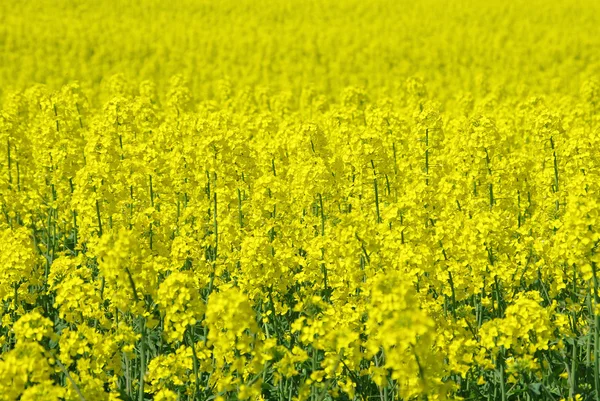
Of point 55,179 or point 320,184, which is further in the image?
point 55,179

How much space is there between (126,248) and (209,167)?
276 cm

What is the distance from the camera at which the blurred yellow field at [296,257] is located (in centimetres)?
464

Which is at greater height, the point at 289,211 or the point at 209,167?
the point at 209,167

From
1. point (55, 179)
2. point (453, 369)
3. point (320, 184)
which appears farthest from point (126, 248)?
point (55, 179)

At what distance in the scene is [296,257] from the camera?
6.24 meters

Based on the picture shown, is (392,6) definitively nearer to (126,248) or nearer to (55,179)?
(55,179)

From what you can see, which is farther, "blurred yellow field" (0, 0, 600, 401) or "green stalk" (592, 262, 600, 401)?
"green stalk" (592, 262, 600, 401)

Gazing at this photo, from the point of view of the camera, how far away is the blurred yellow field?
4.64 metres

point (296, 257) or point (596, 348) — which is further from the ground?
point (296, 257)

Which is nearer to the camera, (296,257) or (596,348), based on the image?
(596,348)

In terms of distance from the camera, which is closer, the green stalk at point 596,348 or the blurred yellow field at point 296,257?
the blurred yellow field at point 296,257

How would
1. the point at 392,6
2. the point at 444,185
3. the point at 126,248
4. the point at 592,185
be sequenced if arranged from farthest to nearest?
the point at 392,6
the point at 444,185
the point at 592,185
the point at 126,248

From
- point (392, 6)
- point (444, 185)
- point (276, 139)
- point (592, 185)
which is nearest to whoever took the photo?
point (592, 185)

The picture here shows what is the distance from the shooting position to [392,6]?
2850 cm
